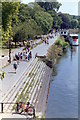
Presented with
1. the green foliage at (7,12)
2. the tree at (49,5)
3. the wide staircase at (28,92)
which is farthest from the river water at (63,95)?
the tree at (49,5)

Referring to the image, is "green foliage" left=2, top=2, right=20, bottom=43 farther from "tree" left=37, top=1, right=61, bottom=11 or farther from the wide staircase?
"tree" left=37, top=1, right=61, bottom=11

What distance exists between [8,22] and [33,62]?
4.79 m

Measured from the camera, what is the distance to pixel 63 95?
24078 millimetres

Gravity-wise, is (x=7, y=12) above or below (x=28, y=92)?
above

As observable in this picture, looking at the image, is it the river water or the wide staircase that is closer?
the wide staircase

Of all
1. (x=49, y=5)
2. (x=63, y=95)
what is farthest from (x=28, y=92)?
(x=49, y=5)

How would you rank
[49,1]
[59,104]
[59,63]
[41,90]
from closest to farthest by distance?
[59,104]
[41,90]
[59,63]
[49,1]

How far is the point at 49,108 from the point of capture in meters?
20.3

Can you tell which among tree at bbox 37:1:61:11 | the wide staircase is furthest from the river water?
tree at bbox 37:1:61:11

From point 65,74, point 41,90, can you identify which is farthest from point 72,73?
point 41,90

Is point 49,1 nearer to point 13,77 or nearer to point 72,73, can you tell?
point 72,73

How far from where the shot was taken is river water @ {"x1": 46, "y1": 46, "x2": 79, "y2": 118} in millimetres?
19688

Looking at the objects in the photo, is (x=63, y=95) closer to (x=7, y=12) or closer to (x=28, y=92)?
(x=28, y=92)

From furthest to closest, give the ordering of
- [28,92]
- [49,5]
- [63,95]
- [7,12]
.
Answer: [49,5]
[7,12]
[63,95]
[28,92]
